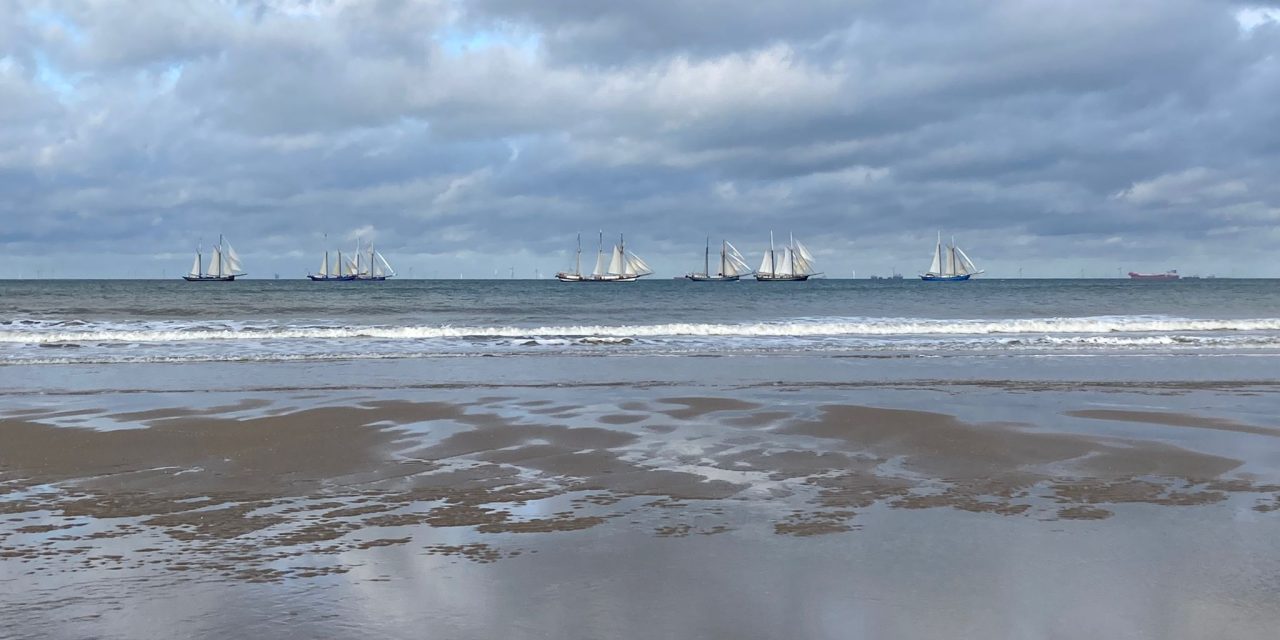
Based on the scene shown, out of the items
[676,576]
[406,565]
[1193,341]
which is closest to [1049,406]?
[676,576]

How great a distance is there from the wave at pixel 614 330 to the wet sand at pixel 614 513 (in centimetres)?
1800

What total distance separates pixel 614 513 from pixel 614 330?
2577 centimetres

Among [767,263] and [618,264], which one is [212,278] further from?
[767,263]

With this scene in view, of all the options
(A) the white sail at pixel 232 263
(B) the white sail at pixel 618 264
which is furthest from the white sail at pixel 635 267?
(A) the white sail at pixel 232 263

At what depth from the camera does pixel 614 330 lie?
32750 millimetres

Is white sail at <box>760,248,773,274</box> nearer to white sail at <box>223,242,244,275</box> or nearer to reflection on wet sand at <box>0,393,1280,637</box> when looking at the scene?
white sail at <box>223,242,244,275</box>

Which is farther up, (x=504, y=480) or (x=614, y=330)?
(x=614, y=330)

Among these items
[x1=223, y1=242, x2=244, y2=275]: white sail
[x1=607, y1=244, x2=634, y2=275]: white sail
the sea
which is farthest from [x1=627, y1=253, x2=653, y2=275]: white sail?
the sea

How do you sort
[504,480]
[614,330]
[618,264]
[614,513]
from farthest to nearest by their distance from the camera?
[618,264], [614,330], [504,480], [614,513]

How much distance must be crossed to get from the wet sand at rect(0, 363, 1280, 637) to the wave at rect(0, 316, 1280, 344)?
1800 cm

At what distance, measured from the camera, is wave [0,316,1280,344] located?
98.5 ft

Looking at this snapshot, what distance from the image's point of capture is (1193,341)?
27.7 meters

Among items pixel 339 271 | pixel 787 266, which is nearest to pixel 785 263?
pixel 787 266

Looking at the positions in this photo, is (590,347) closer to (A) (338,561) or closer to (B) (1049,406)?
(B) (1049,406)
